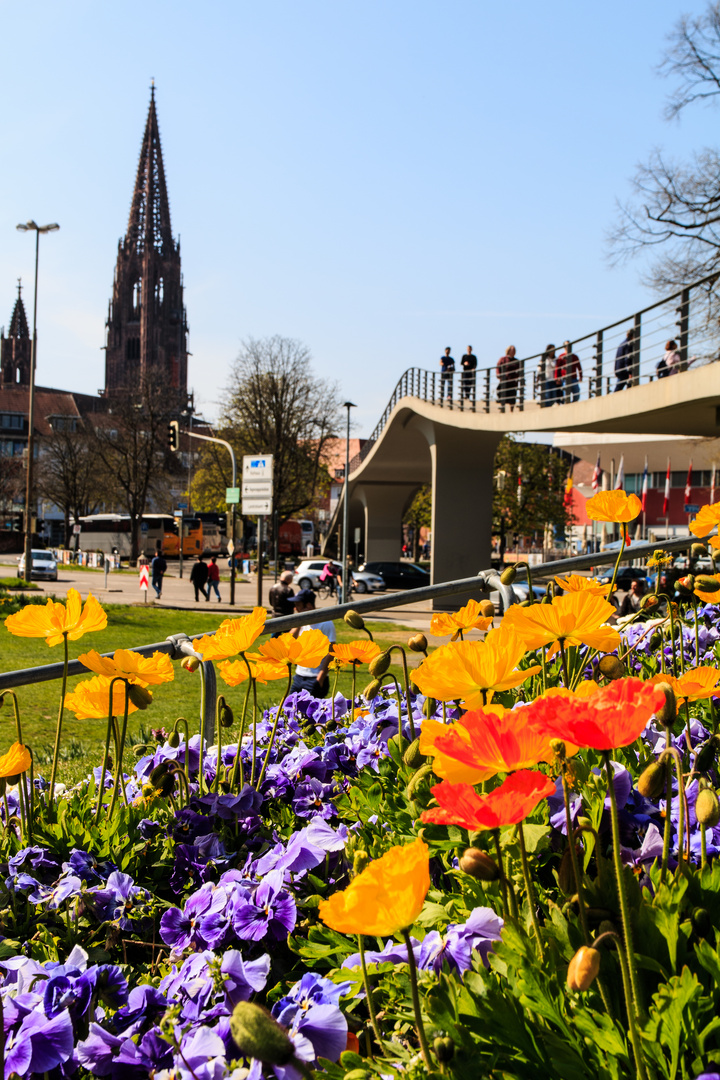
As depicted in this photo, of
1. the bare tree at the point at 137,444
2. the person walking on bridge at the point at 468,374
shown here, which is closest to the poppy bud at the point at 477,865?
the person walking on bridge at the point at 468,374

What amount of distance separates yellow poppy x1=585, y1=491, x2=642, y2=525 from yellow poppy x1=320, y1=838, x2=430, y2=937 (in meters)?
1.13

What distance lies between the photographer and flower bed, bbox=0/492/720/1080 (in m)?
0.87

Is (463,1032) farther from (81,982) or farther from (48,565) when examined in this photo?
(48,565)

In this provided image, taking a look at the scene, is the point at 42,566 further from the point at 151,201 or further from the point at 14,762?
the point at 151,201

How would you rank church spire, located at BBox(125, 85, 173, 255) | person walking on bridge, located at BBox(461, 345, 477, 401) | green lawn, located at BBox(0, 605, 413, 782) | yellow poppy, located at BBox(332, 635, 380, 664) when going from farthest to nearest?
1. church spire, located at BBox(125, 85, 173, 255)
2. person walking on bridge, located at BBox(461, 345, 477, 401)
3. green lawn, located at BBox(0, 605, 413, 782)
4. yellow poppy, located at BBox(332, 635, 380, 664)

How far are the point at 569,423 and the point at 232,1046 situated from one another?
20.1 meters

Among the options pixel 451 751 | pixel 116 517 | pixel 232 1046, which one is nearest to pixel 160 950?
pixel 232 1046

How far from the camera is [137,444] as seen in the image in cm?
5612

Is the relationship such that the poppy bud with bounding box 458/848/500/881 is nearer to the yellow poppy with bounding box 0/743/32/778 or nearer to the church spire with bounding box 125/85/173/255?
the yellow poppy with bounding box 0/743/32/778

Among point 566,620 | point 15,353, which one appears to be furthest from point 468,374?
point 15,353

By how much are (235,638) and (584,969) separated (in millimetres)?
1003

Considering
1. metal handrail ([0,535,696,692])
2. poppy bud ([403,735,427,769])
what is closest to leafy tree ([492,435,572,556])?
metal handrail ([0,535,696,692])

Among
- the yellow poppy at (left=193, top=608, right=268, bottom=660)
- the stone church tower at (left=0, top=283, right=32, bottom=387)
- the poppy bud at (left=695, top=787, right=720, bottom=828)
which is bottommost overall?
the poppy bud at (left=695, top=787, right=720, bottom=828)

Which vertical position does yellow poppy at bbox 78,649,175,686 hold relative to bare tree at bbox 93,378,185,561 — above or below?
below
